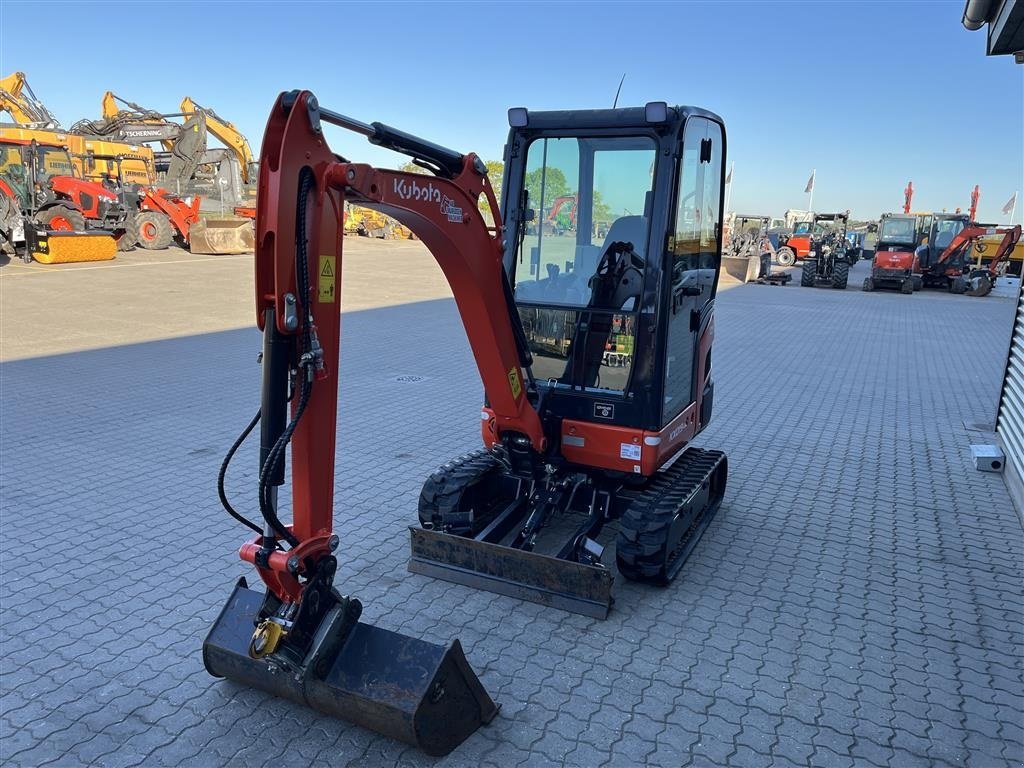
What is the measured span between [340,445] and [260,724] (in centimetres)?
393

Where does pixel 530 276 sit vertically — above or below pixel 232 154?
below

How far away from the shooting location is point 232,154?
28.2 metres

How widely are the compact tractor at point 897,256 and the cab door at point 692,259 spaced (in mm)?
20497

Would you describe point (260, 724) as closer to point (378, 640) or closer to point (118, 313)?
point (378, 640)

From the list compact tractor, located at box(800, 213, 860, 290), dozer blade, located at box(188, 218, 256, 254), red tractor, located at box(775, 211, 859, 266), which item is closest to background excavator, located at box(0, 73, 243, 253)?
dozer blade, located at box(188, 218, 256, 254)

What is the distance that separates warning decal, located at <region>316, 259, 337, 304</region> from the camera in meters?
2.96

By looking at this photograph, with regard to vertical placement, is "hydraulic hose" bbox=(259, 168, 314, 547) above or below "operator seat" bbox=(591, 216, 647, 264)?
below

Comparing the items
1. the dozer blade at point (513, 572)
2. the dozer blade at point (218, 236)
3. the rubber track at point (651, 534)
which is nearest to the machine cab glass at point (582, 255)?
the rubber track at point (651, 534)

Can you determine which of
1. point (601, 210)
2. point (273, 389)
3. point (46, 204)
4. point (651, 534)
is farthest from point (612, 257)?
point (46, 204)

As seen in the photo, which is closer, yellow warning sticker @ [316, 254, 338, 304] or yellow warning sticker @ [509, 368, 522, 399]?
yellow warning sticker @ [316, 254, 338, 304]

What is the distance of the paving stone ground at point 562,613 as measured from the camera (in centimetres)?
326

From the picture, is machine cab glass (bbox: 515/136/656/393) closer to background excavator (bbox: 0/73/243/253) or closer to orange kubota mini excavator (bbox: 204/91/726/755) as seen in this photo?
orange kubota mini excavator (bbox: 204/91/726/755)

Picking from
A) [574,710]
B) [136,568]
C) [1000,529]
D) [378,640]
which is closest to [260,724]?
[378,640]

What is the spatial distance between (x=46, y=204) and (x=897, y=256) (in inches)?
972
